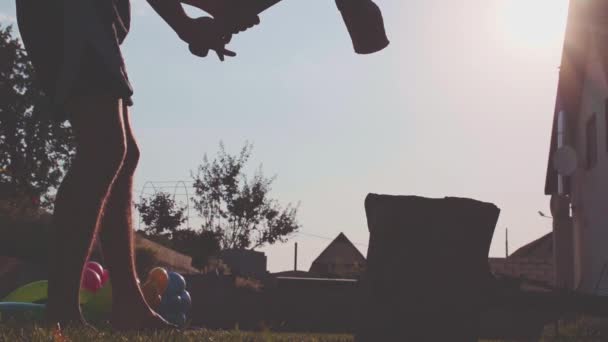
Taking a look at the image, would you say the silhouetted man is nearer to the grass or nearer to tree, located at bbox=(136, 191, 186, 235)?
the grass

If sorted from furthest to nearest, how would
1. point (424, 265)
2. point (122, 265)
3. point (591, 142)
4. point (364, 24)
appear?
point (591, 142) < point (122, 265) < point (364, 24) < point (424, 265)

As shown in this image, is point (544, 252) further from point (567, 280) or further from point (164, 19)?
point (164, 19)

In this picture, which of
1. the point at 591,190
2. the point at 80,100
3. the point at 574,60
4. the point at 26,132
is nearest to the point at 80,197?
the point at 80,100

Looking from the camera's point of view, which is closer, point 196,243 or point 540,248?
point 196,243

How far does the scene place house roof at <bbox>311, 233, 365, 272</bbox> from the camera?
155 ft

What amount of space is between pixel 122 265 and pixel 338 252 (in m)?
44.4

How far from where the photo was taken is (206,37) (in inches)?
158

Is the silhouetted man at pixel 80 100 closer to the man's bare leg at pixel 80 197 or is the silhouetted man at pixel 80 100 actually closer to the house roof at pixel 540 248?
the man's bare leg at pixel 80 197

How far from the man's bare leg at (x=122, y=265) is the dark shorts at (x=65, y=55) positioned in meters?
0.34

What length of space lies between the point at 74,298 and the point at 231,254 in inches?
1156

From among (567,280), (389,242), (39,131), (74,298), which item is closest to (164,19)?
(74,298)

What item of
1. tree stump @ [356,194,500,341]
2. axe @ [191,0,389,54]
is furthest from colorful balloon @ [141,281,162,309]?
tree stump @ [356,194,500,341]

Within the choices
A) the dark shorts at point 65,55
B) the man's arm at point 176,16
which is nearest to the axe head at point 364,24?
the dark shorts at point 65,55

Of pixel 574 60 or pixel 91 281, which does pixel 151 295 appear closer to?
pixel 91 281
